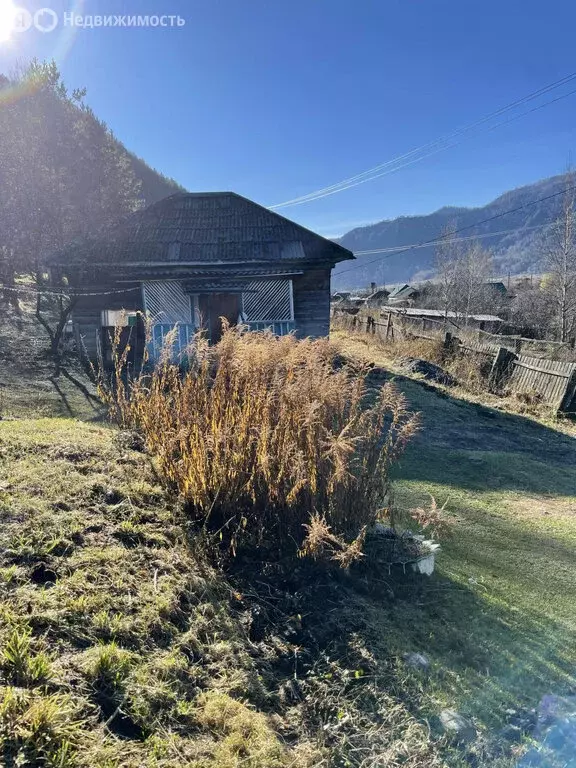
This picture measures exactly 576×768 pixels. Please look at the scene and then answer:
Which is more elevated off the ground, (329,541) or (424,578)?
(329,541)

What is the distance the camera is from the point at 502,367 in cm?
1289

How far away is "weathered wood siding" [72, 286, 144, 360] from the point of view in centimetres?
1232

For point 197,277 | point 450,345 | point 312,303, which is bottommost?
point 450,345

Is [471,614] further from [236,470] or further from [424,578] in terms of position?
[236,470]

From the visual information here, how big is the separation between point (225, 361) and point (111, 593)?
5.26 ft

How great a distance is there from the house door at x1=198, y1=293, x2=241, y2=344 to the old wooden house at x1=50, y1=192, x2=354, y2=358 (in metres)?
0.03

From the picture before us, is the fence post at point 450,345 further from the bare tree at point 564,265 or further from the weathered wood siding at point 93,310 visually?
the bare tree at point 564,265

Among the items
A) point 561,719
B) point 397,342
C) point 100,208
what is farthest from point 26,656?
point 100,208

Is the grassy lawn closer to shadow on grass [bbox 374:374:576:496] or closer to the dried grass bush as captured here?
shadow on grass [bbox 374:374:576:496]

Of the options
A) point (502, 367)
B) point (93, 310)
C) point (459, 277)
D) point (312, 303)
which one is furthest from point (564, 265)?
point (93, 310)

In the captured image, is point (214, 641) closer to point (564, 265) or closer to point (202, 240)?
point (202, 240)

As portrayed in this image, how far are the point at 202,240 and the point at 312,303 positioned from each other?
3568mm

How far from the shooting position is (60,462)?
9.87ft

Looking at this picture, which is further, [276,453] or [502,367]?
[502,367]
